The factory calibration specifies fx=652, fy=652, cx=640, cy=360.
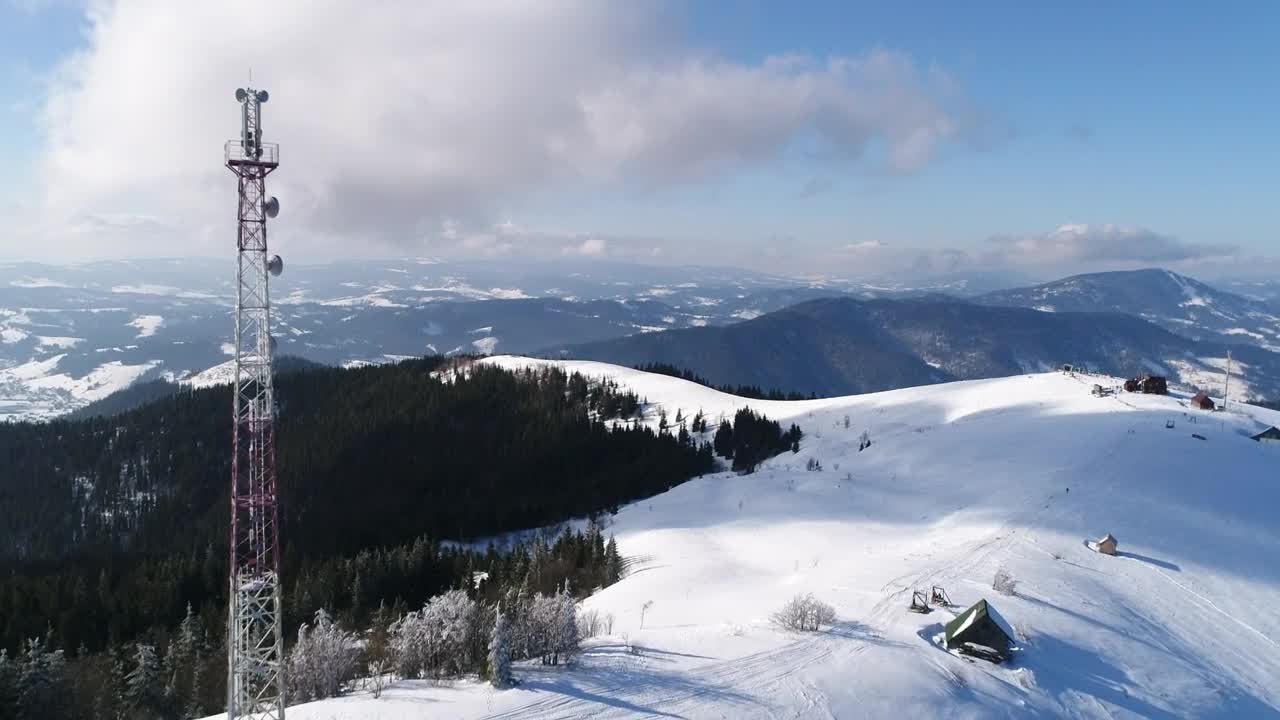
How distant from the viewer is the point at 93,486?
114938 mm

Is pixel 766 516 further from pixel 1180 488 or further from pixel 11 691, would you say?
pixel 11 691

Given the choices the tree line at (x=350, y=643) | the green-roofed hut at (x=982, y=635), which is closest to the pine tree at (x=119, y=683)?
the tree line at (x=350, y=643)

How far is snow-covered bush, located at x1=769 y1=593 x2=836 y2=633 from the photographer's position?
2686 centimetres

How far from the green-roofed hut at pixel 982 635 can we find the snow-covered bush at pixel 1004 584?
6627mm

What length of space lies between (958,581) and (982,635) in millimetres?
8952

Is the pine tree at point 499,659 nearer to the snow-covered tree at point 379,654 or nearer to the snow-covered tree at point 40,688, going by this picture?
the snow-covered tree at point 379,654

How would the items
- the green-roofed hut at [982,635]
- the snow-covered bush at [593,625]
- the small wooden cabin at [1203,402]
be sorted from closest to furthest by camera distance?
the green-roofed hut at [982,635] < the snow-covered bush at [593,625] < the small wooden cabin at [1203,402]

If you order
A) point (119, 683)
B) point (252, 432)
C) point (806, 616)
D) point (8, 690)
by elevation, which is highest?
point (252, 432)

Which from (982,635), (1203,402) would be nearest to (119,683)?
(982,635)

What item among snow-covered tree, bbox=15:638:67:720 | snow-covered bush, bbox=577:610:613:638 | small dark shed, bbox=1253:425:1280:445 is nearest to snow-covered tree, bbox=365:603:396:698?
snow-covered bush, bbox=577:610:613:638

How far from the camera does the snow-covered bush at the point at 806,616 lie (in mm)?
26859

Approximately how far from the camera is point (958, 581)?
3341 centimetres

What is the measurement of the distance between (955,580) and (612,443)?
6926 centimetres

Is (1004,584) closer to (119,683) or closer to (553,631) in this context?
(553,631)
